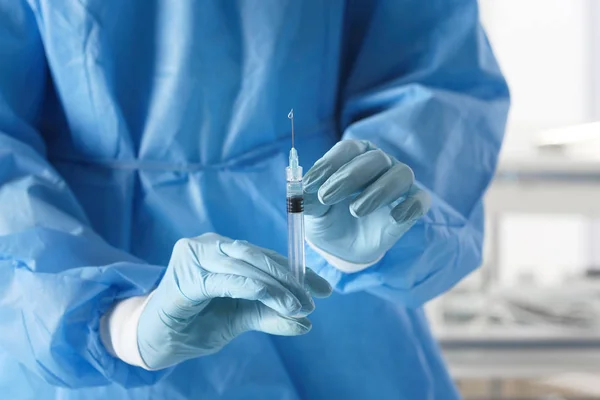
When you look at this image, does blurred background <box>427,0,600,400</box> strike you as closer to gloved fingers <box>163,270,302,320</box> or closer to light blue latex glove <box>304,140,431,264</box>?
light blue latex glove <box>304,140,431,264</box>

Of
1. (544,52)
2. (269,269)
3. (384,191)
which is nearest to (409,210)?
(384,191)

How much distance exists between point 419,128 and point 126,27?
34 centimetres

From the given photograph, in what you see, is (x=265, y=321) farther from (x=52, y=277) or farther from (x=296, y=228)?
(x=52, y=277)

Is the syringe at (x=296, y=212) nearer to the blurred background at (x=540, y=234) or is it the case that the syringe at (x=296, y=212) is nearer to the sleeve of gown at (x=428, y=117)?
the sleeve of gown at (x=428, y=117)

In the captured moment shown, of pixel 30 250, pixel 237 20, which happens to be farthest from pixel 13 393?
pixel 237 20

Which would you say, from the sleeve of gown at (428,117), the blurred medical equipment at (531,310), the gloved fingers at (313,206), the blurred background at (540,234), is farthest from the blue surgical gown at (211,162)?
the blurred medical equipment at (531,310)

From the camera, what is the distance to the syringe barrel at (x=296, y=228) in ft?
1.96

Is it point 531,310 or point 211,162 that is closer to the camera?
point 211,162

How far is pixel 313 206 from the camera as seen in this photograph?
631 millimetres

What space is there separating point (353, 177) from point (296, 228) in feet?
0.24

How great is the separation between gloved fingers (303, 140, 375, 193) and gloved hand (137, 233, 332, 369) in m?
0.07

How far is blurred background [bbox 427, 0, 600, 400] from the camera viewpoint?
1647 mm

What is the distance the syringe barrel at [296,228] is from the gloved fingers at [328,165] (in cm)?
1

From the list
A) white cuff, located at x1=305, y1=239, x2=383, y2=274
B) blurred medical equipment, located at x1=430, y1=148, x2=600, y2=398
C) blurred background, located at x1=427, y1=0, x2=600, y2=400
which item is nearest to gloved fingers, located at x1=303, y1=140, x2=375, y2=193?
white cuff, located at x1=305, y1=239, x2=383, y2=274
